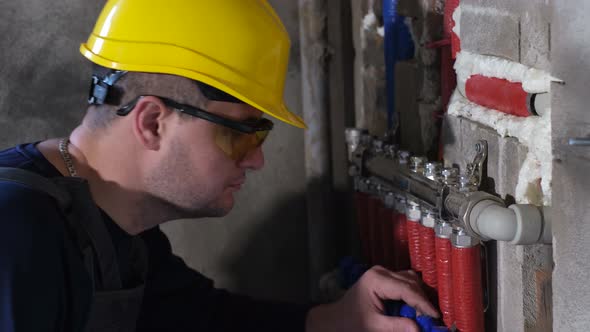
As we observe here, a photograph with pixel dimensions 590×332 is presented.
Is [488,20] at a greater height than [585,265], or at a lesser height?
greater

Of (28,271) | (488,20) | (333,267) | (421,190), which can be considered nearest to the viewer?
(28,271)

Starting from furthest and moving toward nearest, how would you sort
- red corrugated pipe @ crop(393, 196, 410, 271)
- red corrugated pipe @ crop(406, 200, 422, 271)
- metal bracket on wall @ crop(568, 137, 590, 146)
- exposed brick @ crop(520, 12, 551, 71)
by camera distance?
red corrugated pipe @ crop(393, 196, 410, 271) → red corrugated pipe @ crop(406, 200, 422, 271) → exposed brick @ crop(520, 12, 551, 71) → metal bracket on wall @ crop(568, 137, 590, 146)

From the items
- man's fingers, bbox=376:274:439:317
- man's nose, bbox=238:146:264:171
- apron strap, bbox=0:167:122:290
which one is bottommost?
man's fingers, bbox=376:274:439:317

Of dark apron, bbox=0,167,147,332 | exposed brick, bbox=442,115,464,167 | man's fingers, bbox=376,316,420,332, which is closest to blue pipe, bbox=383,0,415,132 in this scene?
exposed brick, bbox=442,115,464,167

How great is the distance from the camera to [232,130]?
3.98ft

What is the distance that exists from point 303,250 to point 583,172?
1.27 m

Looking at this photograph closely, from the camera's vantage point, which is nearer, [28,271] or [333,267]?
[28,271]

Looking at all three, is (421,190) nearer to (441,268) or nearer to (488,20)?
(441,268)

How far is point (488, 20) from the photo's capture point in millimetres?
1123

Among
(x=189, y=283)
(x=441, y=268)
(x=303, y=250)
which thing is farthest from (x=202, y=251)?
(x=441, y=268)

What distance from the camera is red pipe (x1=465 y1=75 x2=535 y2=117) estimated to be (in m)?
1.02

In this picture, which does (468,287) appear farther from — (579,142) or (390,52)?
(390,52)

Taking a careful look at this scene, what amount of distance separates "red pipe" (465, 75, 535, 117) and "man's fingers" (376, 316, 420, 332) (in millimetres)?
395

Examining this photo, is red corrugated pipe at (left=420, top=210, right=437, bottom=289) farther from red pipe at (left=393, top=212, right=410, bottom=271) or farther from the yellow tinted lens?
the yellow tinted lens
